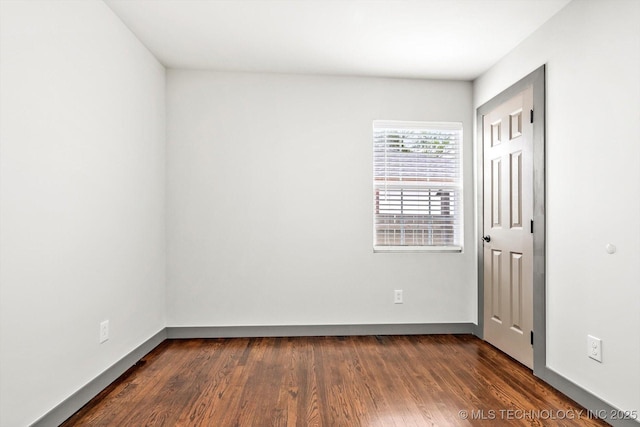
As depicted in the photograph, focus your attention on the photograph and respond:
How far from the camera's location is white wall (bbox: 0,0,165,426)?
1.74 meters

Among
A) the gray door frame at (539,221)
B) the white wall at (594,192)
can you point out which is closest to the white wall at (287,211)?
the gray door frame at (539,221)

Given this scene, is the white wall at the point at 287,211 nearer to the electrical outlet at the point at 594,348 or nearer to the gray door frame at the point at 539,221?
the gray door frame at the point at 539,221

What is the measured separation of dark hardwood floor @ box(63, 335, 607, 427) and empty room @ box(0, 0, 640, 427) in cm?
2

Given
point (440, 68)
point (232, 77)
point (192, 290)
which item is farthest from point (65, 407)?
point (440, 68)

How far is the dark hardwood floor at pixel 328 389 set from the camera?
212 cm

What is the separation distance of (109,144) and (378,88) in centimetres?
246

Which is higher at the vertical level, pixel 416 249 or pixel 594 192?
pixel 594 192

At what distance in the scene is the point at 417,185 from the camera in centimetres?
385

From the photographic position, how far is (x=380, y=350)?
3.27m

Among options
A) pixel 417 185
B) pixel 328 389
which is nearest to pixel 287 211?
pixel 417 185

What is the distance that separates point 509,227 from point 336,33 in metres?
2.06

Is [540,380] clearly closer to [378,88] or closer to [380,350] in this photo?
Answer: [380,350]

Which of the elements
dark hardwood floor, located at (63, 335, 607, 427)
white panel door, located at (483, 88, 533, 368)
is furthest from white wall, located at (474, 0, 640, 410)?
dark hardwood floor, located at (63, 335, 607, 427)

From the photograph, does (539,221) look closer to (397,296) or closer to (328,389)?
(397,296)
